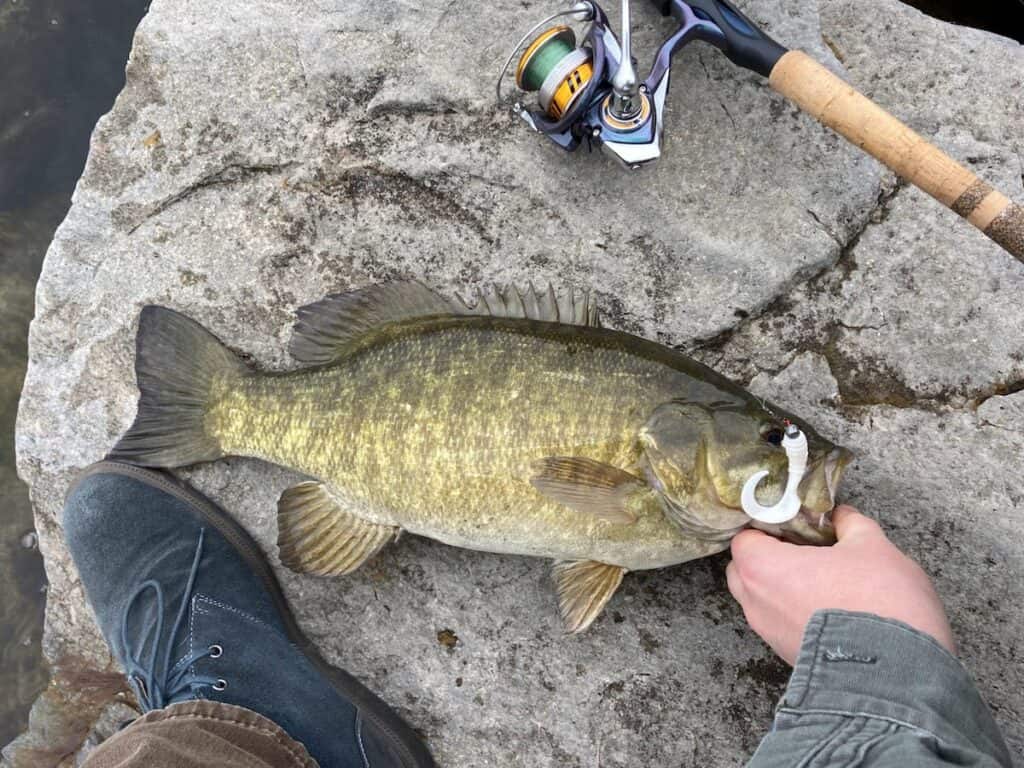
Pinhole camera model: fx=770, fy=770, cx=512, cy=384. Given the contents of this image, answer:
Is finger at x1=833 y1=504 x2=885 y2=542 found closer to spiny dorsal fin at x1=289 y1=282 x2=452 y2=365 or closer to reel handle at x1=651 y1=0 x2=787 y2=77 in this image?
spiny dorsal fin at x1=289 y1=282 x2=452 y2=365

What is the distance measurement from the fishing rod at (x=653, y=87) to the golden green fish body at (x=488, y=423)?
81cm

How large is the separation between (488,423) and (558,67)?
1313 millimetres

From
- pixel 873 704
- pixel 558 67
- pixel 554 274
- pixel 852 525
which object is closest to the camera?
pixel 873 704

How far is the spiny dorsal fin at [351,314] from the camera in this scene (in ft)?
9.30

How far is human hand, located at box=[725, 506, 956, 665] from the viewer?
2.10 m

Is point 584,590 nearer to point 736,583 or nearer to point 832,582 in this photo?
point 736,583

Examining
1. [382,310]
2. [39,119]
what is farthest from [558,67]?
[39,119]

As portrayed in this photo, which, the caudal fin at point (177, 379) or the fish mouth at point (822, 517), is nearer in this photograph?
the fish mouth at point (822, 517)

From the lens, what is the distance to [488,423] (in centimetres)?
254

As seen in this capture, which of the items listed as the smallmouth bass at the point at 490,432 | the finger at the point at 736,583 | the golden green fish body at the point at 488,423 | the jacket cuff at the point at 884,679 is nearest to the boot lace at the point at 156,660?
the smallmouth bass at the point at 490,432

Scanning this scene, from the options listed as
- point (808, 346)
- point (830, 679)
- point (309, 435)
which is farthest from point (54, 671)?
point (808, 346)

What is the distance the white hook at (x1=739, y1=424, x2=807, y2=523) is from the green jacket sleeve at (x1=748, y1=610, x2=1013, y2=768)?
15.0 inches

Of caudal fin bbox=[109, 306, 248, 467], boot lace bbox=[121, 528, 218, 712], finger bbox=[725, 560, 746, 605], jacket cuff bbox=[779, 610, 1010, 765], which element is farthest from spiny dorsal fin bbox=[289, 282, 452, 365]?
jacket cuff bbox=[779, 610, 1010, 765]

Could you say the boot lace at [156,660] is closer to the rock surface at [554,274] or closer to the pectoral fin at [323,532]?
the rock surface at [554,274]
